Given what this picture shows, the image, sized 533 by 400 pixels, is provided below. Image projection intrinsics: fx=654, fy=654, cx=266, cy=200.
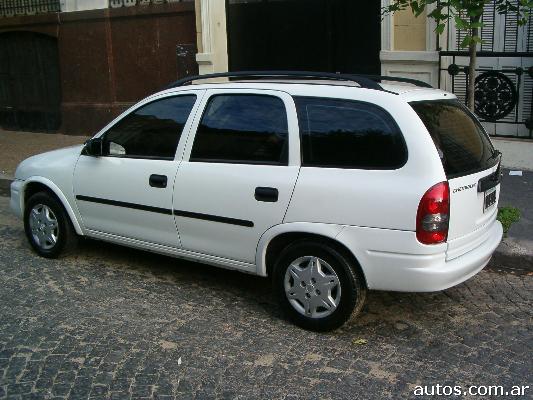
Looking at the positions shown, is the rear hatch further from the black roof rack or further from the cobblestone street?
the cobblestone street

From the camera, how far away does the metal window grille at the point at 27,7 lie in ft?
45.1

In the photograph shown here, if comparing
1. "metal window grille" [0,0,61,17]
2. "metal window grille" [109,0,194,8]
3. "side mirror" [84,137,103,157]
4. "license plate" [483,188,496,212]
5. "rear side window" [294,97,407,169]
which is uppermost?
"metal window grille" [0,0,61,17]

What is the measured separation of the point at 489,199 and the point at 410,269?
0.97m

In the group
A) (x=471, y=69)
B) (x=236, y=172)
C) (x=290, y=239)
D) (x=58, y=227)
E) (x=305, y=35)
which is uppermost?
(x=305, y=35)

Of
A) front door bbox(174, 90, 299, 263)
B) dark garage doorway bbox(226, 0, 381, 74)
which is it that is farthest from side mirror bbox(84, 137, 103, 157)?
dark garage doorway bbox(226, 0, 381, 74)

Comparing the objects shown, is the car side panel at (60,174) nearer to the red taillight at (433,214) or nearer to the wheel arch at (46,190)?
the wheel arch at (46,190)

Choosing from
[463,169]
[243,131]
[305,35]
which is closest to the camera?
[463,169]

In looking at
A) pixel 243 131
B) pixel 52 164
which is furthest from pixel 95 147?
pixel 243 131

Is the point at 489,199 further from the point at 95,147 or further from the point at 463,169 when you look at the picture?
the point at 95,147

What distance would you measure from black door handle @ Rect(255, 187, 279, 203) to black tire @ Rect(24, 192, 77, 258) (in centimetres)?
219

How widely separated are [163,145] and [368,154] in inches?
69.7

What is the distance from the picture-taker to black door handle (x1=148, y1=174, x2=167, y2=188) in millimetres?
5039

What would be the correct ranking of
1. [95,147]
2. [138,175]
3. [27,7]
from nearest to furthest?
[138,175], [95,147], [27,7]

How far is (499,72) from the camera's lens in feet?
29.7
